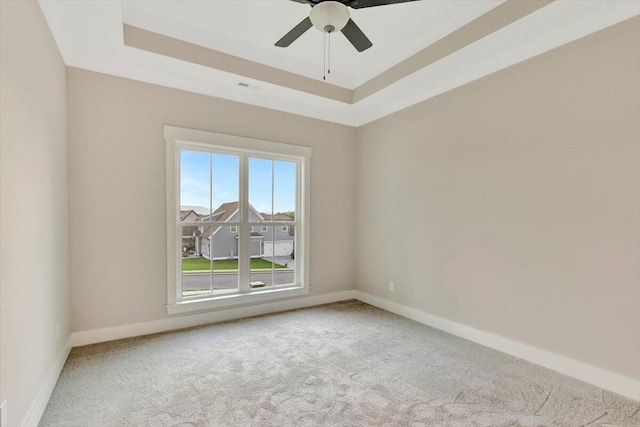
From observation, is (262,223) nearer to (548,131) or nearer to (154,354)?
(154,354)

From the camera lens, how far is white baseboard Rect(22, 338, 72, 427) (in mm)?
1844

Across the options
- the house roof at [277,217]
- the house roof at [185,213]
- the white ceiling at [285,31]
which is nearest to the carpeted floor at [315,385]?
the house roof at [185,213]

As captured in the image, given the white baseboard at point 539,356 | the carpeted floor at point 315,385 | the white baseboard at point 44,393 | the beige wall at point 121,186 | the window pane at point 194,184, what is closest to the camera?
the white baseboard at point 44,393

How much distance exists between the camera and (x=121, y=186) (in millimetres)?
3256

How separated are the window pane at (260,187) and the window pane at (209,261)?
1.50 ft

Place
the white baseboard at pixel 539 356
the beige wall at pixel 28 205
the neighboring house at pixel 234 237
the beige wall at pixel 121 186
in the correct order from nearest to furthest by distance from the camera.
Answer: the beige wall at pixel 28 205 < the white baseboard at pixel 539 356 < the beige wall at pixel 121 186 < the neighboring house at pixel 234 237

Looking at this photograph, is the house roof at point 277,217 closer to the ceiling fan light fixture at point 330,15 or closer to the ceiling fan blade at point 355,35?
the ceiling fan blade at point 355,35

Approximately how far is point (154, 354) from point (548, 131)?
4050 mm

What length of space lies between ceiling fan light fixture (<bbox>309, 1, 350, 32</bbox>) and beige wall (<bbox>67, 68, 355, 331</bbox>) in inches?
80.3

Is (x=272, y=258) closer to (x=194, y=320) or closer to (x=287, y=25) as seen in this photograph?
(x=194, y=320)

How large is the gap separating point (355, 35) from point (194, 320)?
134 inches

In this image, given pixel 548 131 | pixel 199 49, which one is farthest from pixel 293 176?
pixel 548 131

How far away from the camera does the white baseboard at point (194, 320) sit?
3.11 m

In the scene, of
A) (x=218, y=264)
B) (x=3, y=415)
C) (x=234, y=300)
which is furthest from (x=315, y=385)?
(x=218, y=264)
